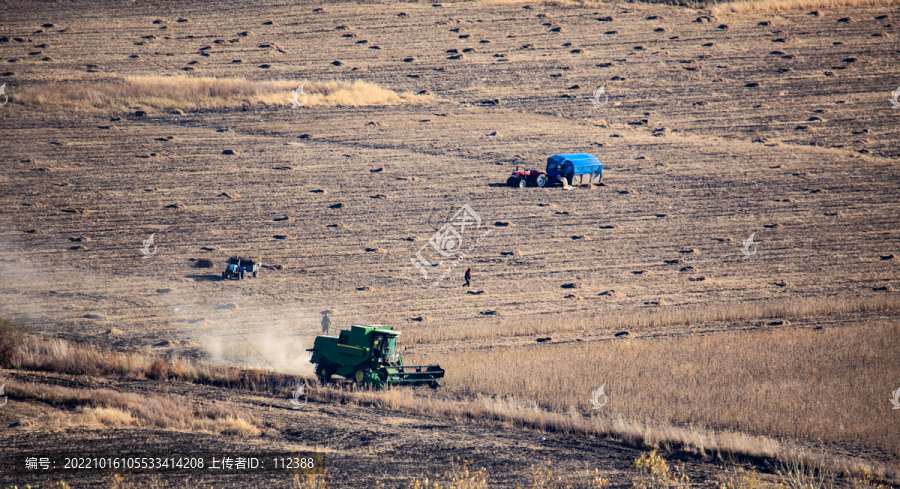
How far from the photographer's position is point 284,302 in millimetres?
31328

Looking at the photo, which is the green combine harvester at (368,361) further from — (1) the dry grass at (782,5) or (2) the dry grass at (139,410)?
(1) the dry grass at (782,5)

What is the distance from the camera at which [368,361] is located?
77.6 ft

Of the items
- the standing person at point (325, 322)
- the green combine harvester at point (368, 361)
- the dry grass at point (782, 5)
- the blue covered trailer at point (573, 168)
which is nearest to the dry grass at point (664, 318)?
the standing person at point (325, 322)

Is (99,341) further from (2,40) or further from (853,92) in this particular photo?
(853,92)

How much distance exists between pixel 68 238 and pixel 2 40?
86.3 ft

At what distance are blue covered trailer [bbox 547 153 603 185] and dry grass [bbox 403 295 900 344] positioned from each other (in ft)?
38.4

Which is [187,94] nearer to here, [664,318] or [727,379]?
[664,318]

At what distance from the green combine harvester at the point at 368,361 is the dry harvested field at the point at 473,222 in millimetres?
946

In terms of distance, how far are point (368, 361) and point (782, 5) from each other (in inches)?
2098

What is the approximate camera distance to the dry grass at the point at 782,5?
6181 centimetres

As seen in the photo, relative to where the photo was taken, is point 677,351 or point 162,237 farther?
point 162,237

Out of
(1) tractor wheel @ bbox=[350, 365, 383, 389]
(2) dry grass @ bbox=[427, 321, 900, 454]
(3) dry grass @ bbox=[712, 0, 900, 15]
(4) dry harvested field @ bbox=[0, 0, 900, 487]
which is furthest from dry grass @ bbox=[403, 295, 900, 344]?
(3) dry grass @ bbox=[712, 0, 900, 15]

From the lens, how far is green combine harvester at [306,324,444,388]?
2350 centimetres

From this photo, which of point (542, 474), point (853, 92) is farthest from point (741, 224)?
point (542, 474)
